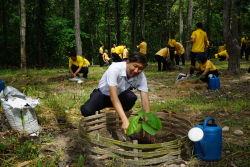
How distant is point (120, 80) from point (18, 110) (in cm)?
128

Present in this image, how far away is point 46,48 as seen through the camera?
48.6 feet

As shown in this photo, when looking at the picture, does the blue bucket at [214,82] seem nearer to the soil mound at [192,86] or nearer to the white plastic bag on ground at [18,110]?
the soil mound at [192,86]

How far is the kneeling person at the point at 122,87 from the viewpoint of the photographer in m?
2.25

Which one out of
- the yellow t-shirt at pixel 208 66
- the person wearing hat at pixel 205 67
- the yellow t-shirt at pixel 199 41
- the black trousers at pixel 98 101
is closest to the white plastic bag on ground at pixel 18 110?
the black trousers at pixel 98 101

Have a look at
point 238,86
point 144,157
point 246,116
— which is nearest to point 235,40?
point 238,86

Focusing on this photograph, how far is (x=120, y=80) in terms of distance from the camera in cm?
256

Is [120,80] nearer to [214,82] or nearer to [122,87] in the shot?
[122,87]

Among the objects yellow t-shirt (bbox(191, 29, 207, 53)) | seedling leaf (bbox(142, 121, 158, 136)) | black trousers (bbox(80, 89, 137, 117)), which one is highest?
yellow t-shirt (bbox(191, 29, 207, 53))

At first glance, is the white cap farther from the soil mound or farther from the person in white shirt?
the soil mound

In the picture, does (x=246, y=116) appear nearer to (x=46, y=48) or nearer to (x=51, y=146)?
(x=51, y=146)

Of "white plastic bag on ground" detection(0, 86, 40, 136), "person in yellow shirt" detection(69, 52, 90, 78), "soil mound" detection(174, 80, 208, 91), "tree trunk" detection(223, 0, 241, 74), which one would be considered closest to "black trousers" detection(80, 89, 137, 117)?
"white plastic bag on ground" detection(0, 86, 40, 136)

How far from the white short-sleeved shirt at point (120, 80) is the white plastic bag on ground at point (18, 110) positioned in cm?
93

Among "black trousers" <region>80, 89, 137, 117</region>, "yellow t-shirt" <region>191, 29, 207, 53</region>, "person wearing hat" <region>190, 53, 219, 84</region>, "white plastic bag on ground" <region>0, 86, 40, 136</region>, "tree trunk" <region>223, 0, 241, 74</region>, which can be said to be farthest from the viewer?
"yellow t-shirt" <region>191, 29, 207, 53</region>

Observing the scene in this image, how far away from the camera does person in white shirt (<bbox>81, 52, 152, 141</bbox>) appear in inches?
88.6
